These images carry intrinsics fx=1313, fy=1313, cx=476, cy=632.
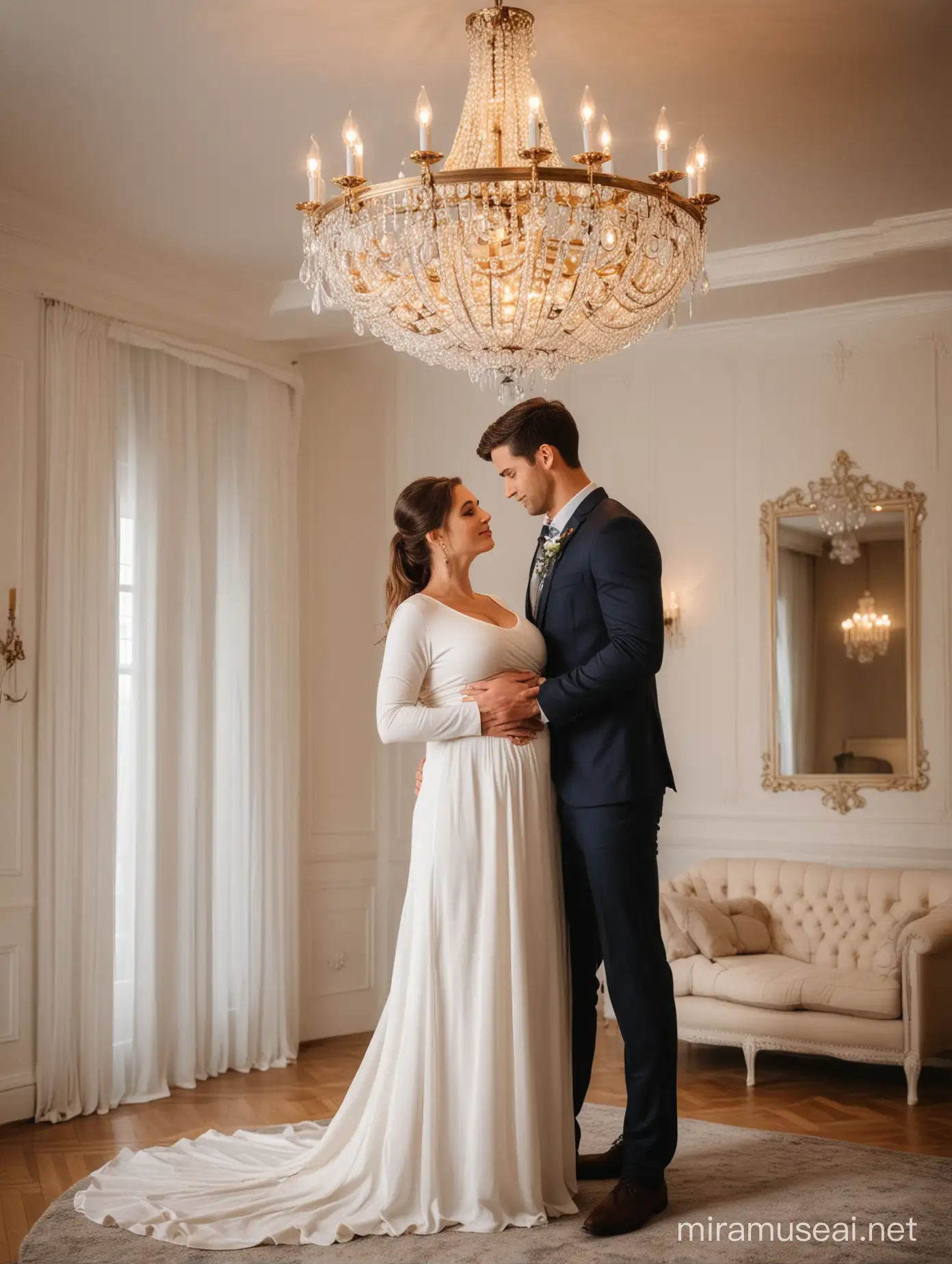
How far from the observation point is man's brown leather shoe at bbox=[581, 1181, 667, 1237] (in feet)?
11.0

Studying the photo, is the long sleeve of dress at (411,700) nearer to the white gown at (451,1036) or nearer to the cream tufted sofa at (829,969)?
the white gown at (451,1036)

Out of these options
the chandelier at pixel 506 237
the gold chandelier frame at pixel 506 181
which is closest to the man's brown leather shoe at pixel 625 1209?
the chandelier at pixel 506 237

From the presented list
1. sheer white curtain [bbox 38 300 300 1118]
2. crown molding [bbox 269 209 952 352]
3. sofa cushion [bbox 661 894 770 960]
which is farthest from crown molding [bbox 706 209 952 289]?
sofa cushion [bbox 661 894 770 960]

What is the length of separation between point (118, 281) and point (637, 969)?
12.9ft

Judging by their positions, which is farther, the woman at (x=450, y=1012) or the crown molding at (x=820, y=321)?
the crown molding at (x=820, y=321)

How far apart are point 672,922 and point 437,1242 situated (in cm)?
273

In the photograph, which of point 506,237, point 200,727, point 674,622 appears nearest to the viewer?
point 506,237

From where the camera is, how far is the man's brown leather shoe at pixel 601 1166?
3838 millimetres

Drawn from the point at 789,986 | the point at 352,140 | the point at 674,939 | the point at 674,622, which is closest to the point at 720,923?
the point at 674,939

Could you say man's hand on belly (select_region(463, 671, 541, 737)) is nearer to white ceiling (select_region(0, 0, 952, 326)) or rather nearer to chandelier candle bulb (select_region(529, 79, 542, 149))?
Result: chandelier candle bulb (select_region(529, 79, 542, 149))

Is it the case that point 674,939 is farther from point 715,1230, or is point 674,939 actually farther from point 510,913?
point 510,913

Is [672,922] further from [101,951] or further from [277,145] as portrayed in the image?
[277,145]

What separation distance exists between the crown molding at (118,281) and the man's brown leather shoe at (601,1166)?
400cm

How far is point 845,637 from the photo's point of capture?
20.9ft
